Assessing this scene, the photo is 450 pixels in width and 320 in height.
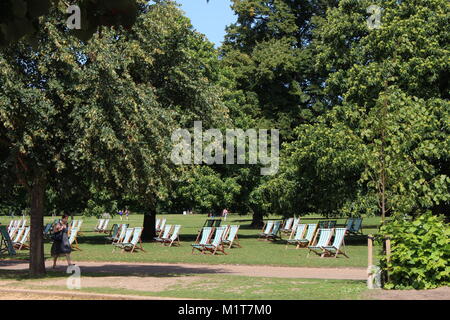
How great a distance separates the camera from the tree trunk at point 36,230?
16.5 meters

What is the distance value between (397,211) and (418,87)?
13952 mm

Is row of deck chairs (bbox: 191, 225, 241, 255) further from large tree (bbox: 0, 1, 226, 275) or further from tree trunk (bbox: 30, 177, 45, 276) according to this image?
tree trunk (bbox: 30, 177, 45, 276)

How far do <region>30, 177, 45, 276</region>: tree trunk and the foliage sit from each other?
30.4 feet

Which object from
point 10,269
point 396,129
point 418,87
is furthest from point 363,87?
point 10,269

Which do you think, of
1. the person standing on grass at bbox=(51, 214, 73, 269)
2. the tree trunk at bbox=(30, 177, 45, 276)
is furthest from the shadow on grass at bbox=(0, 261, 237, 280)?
the person standing on grass at bbox=(51, 214, 73, 269)

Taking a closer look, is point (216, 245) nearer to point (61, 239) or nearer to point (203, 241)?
point (203, 241)

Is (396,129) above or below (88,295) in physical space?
above

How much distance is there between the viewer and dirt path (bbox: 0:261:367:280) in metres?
16.1

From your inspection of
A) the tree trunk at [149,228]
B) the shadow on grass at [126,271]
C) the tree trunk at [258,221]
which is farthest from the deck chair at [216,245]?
the tree trunk at [258,221]

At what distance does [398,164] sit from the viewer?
41.4ft

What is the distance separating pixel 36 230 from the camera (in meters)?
16.8

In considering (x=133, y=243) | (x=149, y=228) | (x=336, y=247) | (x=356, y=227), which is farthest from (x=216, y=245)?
(x=356, y=227)

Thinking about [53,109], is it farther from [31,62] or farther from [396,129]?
[396,129]

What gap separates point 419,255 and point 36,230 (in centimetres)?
1018
